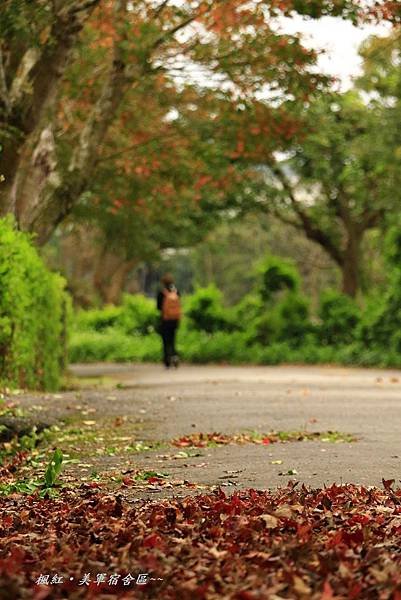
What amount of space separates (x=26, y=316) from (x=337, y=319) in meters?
18.4

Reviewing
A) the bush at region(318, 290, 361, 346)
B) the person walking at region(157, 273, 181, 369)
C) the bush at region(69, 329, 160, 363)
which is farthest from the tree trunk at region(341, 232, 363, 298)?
the person walking at region(157, 273, 181, 369)

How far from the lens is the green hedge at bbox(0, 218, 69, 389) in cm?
1247

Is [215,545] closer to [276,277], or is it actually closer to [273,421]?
[273,421]

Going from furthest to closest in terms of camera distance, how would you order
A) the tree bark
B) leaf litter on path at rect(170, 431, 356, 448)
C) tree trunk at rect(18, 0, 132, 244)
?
tree trunk at rect(18, 0, 132, 244) → the tree bark → leaf litter on path at rect(170, 431, 356, 448)

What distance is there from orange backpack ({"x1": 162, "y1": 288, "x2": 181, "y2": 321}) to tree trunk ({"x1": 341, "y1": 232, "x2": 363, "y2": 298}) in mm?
12102

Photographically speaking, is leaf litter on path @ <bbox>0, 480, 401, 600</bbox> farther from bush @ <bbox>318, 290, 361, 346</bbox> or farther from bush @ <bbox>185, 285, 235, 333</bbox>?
bush @ <bbox>185, 285, 235, 333</bbox>

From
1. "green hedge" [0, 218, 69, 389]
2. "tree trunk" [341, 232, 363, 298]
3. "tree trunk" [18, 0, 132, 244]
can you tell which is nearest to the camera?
"green hedge" [0, 218, 69, 389]

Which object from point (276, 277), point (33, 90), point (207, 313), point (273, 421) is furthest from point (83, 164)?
point (207, 313)

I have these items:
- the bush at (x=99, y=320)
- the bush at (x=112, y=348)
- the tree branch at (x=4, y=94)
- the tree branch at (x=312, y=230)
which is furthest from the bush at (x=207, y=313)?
the tree branch at (x=4, y=94)

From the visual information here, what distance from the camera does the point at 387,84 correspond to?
3116 centimetres

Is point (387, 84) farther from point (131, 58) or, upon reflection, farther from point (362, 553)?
point (362, 553)

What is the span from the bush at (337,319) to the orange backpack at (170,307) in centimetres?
768

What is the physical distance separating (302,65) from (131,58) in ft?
8.51

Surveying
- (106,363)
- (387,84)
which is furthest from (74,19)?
(106,363)
